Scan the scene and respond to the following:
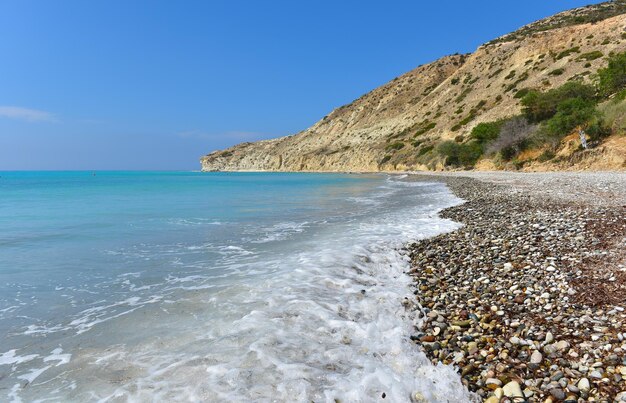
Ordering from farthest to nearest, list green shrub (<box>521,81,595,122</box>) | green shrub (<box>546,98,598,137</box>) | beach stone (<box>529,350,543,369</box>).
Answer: green shrub (<box>521,81,595,122</box>), green shrub (<box>546,98,598,137</box>), beach stone (<box>529,350,543,369</box>)

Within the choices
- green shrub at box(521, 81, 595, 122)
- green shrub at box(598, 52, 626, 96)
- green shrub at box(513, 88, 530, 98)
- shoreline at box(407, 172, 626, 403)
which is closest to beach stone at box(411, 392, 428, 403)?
shoreline at box(407, 172, 626, 403)

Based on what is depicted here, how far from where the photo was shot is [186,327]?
17.3ft

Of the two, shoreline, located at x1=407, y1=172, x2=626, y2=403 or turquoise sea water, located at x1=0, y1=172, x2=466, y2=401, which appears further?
turquoise sea water, located at x1=0, y1=172, x2=466, y2=401

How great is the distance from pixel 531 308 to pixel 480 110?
2487 inches

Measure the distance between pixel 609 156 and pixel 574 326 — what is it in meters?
29.0

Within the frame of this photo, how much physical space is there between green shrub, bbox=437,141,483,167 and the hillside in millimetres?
388

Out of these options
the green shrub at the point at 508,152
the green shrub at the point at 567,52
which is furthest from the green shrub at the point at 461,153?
the green shrub at the point at 567,52

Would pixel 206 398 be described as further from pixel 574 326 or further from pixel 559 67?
pixel 559 67

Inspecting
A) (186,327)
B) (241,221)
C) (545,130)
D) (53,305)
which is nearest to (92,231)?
(241,221)

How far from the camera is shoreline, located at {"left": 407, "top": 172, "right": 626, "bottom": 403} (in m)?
3.38

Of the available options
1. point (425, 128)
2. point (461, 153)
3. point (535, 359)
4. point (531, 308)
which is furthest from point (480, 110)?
point (535, 359)

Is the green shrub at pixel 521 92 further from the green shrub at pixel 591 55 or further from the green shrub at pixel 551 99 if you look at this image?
the green shrub at pixel 551 99

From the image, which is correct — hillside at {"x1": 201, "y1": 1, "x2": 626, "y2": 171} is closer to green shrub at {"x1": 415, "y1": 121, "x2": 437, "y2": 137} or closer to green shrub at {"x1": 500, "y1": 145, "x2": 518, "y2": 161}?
green shrub at {"x1": 500, "y1": 145, "x2": 518, "y2": 161}

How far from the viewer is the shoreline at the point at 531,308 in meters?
3.38
